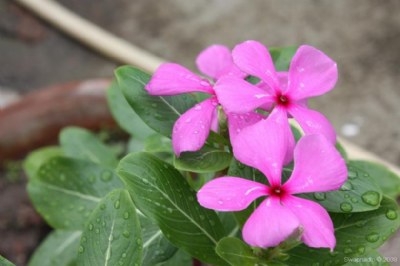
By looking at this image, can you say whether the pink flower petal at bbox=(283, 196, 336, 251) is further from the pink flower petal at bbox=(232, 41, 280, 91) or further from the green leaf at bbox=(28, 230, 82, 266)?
the green leaf at bbox=(28, 230, 82, 266)

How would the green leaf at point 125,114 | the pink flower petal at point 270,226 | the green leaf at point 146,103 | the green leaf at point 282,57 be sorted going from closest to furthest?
1. the pink flower petal at point 270,226
2. the green leaf at point 146,103
3. the green leaf at point 282,57
4. the green leaf at point 125,114

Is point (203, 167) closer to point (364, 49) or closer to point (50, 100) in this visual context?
point (50, 100)

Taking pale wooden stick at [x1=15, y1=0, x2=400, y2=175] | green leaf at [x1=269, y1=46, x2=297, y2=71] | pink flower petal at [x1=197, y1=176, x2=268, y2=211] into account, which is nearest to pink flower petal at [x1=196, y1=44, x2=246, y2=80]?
green leaf at [x1=269, y1=46, x2=297, y2=71]

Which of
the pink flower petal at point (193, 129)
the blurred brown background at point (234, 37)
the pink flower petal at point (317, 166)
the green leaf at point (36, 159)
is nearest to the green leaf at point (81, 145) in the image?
the green leaf at point (36, 159)

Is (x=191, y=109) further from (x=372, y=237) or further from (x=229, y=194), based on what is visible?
(x=372, y=237)

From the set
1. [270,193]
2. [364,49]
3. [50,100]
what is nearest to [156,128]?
[270,193]

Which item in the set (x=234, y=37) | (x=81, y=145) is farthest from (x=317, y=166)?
(x=234, y=37)

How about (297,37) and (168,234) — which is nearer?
(168,234)

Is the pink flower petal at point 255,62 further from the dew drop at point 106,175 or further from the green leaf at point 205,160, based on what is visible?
the dew drop at point 106,175
